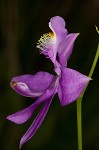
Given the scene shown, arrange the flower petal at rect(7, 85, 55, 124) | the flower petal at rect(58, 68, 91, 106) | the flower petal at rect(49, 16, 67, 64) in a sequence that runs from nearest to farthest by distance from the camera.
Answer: the flower petal at rect(58, 68, 91, 106) < the flower petal at rect(7, 85, 55, 124) < the flower petal at rect(49, 16, 67, 64)

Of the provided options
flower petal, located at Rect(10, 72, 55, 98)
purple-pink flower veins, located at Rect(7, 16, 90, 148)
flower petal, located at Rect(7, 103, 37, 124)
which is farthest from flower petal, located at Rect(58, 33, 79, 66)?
flower petal, located at Rect(7, 103, 37, 124)

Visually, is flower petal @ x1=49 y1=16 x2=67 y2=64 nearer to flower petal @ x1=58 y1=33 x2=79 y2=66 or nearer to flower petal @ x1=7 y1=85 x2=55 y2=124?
flower petal @ x1=58 y1=33 x2=79 y2=66

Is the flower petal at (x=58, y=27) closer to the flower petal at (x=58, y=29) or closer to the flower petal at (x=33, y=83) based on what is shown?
the flower petal at (x=58, y=29)

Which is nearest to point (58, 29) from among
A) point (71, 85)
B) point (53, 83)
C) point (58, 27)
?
point (58, 27)

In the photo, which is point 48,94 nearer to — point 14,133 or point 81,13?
point 14,133

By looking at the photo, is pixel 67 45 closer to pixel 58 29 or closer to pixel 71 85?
pixel 58 29

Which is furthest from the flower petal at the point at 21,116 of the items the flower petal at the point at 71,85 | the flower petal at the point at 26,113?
the flower petal at the point at 71,85

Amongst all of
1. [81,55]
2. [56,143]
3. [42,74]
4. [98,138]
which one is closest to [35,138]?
[56,143]
